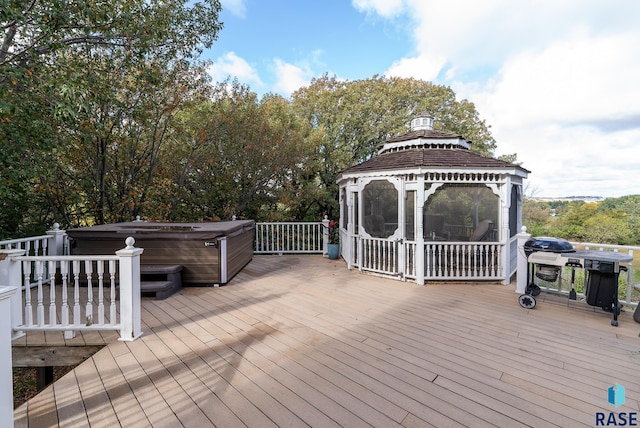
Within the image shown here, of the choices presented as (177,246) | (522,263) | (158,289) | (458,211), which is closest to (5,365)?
(158,289)

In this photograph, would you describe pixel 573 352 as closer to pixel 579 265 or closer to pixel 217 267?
pixel 579 265

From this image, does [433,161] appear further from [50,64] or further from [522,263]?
[50,64]

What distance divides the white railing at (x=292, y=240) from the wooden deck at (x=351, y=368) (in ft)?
13.8

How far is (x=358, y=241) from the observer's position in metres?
6.41

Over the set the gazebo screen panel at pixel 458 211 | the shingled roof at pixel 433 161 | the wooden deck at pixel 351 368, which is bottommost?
the wooden deck at pixel 351 368

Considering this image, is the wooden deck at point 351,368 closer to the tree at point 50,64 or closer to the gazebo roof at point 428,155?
the gazebo roof at point 428,155

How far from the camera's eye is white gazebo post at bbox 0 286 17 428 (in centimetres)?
146

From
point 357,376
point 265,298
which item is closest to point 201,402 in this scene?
point 357,376

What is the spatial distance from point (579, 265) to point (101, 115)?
9.39 meters

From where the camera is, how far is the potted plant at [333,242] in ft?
25.9

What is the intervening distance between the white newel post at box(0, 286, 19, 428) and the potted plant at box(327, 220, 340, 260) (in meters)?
6.67

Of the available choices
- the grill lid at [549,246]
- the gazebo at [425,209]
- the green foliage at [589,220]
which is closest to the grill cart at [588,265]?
the grill lid at [549,246]

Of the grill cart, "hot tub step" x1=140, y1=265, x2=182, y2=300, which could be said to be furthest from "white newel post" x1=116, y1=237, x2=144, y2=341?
the grill cart

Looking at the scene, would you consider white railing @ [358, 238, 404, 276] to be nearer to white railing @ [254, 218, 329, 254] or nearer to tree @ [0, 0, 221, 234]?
white railing @ [254, 218, 329, 254]
